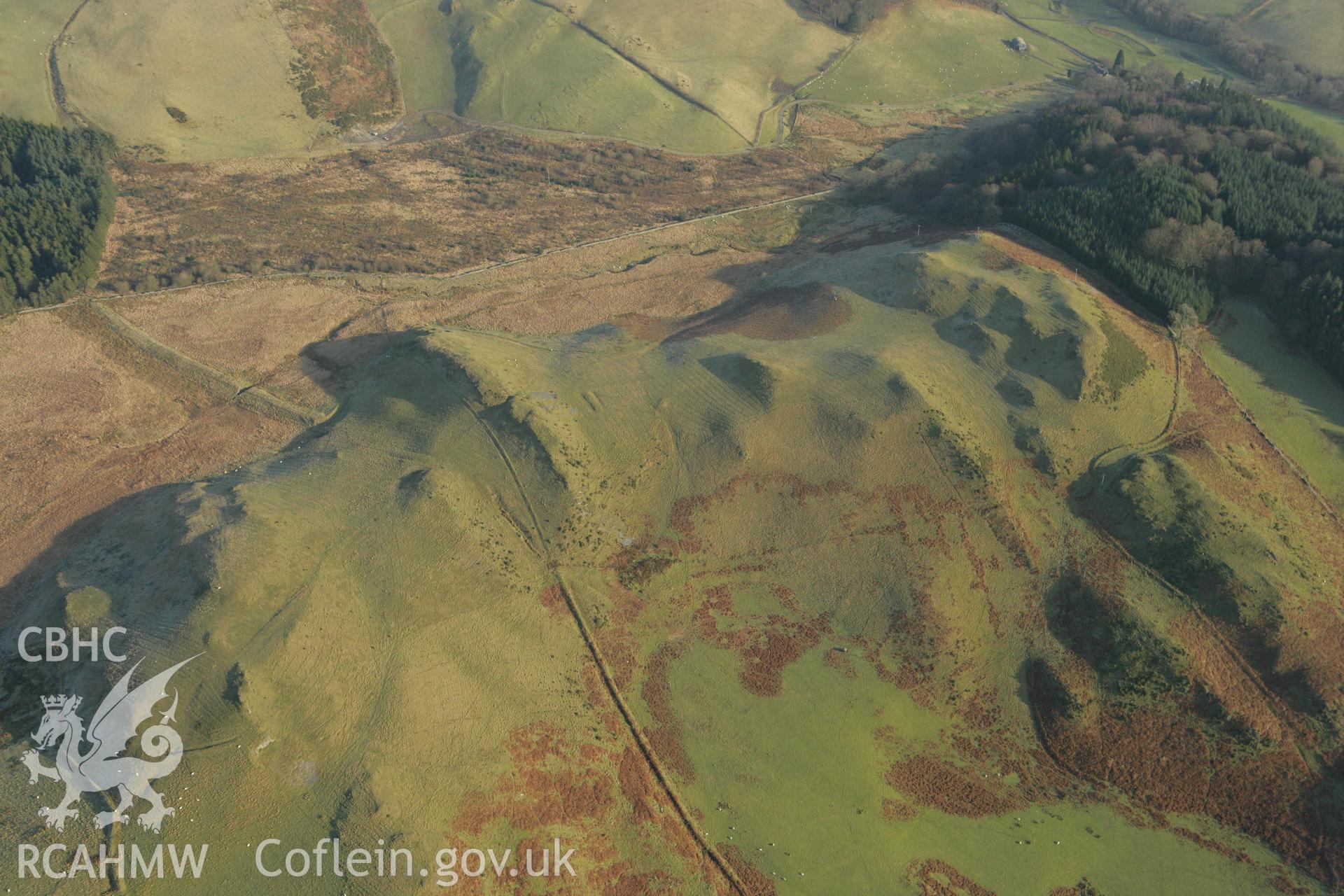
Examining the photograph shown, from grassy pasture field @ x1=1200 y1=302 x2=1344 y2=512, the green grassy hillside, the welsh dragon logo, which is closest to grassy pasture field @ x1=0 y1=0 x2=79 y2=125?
the green grassy hillside

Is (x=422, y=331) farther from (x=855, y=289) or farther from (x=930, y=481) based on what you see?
(x=930, y=481)

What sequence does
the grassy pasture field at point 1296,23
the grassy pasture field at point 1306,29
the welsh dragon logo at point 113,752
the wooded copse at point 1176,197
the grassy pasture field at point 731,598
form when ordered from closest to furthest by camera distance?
the welsh dragon logo at point 113,752 < the grassy pasture field at point 731,598 < the wooded copse at point 1176,197 < the grassy pasture field at point 1306,29 < the grassy pasture field at point 1296,23

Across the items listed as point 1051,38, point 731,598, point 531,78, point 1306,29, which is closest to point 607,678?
point 731,598

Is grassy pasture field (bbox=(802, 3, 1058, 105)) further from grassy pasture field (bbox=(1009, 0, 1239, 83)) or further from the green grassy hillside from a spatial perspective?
grassy pasture field (bbox=(1009, 0, 1239, 83))

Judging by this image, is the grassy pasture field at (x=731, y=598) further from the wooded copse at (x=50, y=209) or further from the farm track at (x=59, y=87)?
the farm track at (x=59, y=87)

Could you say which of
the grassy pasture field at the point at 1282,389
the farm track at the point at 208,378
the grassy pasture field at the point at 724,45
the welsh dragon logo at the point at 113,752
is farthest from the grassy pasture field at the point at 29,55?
the grassy pasture field at the point at 1282,389

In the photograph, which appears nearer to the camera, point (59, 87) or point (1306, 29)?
point (59, 87)

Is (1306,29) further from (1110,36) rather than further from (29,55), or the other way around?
(29,55)
